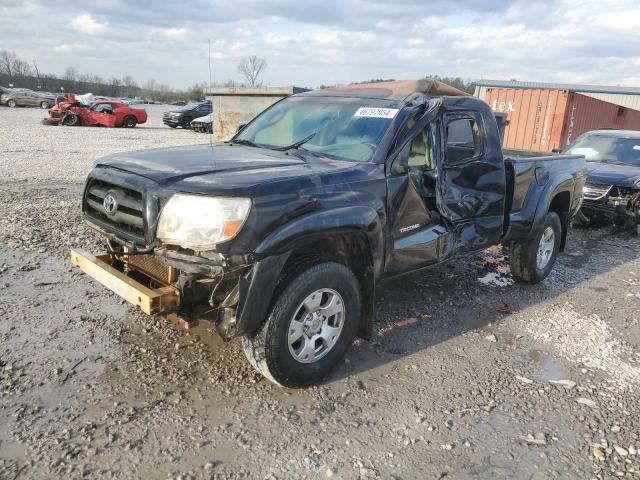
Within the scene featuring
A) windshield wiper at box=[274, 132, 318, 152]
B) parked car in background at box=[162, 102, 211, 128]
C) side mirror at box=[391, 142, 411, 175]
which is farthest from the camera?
parked car in background at box=[162, 102, 211, 128]

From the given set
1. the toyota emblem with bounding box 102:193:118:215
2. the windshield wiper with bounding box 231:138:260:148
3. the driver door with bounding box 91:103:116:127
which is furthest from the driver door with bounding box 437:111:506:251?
the driver door with bounding box 91:103:116:127

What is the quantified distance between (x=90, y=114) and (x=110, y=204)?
80.4 ft

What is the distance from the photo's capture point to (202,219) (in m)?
2.88

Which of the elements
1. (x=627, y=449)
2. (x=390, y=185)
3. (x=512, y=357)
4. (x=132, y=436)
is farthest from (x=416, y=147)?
(x=132, y=436)

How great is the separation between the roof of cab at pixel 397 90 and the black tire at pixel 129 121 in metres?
23.7

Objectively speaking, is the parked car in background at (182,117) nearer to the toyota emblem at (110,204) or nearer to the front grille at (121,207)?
the front grille at (121,207)

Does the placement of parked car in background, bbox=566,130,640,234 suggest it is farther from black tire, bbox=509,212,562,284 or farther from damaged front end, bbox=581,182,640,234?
black tire, bbox=509,212,562,284

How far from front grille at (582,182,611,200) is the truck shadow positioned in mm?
1334

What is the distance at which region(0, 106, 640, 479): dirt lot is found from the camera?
2775mm

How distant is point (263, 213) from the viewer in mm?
2908

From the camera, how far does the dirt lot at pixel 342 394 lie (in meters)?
2.78

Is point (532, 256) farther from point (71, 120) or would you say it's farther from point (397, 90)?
point (71, 120)

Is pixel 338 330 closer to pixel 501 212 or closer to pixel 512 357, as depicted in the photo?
pixel 512 357

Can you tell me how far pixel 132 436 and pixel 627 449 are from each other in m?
2.80
